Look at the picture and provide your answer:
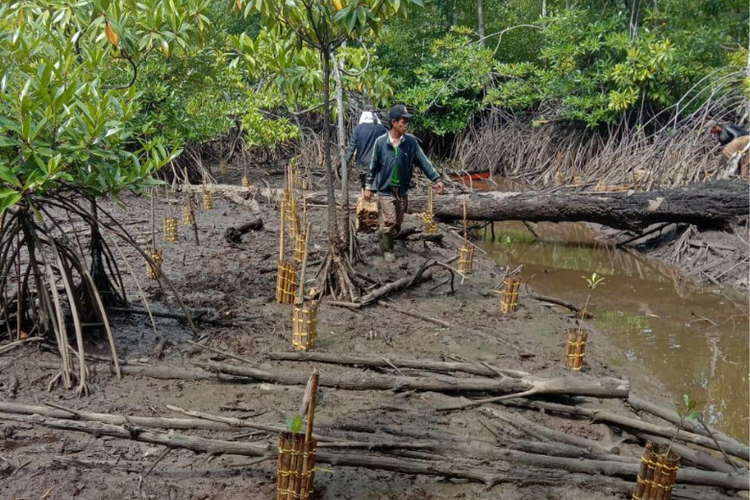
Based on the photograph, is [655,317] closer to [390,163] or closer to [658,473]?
[390,163]

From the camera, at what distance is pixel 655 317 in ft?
21.9

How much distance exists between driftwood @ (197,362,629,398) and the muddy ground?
0.18 feet

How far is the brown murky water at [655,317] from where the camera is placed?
4910 mm

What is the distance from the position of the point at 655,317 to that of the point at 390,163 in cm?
309

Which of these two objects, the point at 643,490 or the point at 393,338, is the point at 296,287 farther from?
the point at 643,490

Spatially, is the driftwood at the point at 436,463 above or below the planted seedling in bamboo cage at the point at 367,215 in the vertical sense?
below

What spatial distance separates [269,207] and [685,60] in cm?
801

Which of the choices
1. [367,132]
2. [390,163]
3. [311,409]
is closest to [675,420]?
[311,409]

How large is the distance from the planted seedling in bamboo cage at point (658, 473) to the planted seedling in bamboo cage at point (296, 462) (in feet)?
4.45

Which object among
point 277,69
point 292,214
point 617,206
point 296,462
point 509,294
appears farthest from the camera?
point 617,206

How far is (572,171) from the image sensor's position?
1438 centimetres

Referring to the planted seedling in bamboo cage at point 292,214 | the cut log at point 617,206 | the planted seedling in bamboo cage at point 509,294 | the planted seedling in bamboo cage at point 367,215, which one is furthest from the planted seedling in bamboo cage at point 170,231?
the planted seedling in bamboo cage at point 509,294

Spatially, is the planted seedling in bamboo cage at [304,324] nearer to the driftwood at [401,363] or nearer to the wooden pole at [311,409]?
the driftwood at [401,363]

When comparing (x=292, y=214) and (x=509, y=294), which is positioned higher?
(x=292, y=214)
